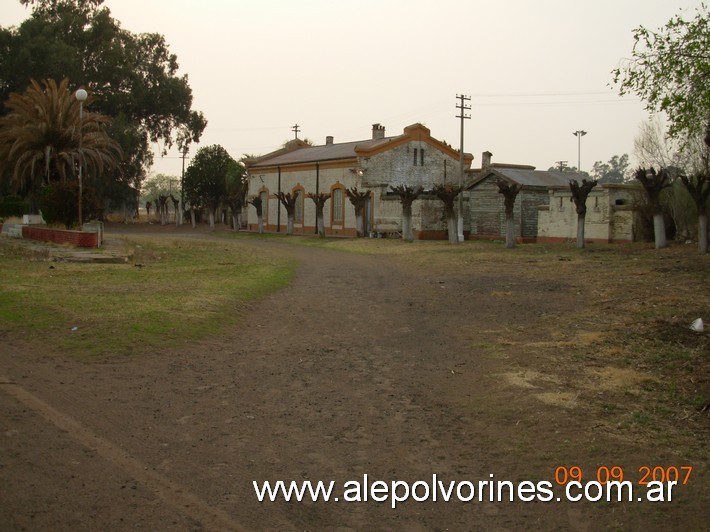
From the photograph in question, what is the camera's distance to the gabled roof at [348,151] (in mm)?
46112

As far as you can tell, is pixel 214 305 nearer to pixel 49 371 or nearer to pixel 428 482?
pixel 49 371

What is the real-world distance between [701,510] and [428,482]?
2.06 meters

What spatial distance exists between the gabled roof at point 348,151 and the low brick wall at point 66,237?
21.9 metres

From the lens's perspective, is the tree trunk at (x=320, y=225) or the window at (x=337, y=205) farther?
the window at (x=337, y=205)

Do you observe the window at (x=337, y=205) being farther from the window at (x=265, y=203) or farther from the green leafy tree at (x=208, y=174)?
the green leafy tree at (x=208, y=174)

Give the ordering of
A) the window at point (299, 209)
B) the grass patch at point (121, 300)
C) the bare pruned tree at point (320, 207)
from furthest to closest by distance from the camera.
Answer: the window at point (299, 209)
the bare pruned tree at point (320, 207)
the grass patch at point (121, 300)

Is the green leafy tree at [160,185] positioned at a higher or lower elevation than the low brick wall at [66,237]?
higher

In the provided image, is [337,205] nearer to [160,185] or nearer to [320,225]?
[320,225]

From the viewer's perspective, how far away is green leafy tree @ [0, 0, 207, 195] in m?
53.9

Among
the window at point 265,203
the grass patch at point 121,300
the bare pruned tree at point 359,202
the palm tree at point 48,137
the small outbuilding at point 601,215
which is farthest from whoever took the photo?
the window at point 265,203

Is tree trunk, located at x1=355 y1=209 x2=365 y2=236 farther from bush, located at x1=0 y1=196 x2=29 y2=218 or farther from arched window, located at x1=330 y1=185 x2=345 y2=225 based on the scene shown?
bush, located at x1=0 y1=196 x2=29 y2=218

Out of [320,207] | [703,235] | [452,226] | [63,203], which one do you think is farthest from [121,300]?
[320,207]
